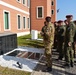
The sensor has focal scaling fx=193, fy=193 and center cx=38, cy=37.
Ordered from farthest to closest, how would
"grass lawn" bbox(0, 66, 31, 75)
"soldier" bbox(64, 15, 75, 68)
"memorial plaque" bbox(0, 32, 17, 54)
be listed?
"memorial plaque" bbox(0, 32, 17, 54)
"soldier" bbox(64, 15, 75, 68)
"grass lawn" bbox(0, 66, 31, 75)

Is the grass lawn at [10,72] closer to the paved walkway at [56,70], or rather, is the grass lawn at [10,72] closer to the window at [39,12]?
the paved walkway at [56,70]

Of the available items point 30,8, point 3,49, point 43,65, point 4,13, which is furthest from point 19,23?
point 43,65

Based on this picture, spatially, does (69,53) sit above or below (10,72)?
above

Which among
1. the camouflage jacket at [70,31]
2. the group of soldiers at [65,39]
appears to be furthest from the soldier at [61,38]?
the camouflage jacket at [70,31]

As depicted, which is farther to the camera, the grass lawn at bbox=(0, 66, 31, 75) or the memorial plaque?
the memorial plaque

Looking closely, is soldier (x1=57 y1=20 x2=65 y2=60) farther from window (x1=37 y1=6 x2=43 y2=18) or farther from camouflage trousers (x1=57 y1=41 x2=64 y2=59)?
window (x1=37 y1=6 x2=43 y2=18)

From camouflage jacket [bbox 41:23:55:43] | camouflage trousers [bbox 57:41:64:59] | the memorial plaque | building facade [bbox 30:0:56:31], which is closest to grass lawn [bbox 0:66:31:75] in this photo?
camouflage jacket [bbox 41:23:55:43]

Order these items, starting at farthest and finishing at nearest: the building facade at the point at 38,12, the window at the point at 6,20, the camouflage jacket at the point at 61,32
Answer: the building facade at the point at 38,12, the window at the point at 6,20, the camouflage jacket at the point at 61,32

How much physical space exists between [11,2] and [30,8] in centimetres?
1192

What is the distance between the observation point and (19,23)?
83.0ft

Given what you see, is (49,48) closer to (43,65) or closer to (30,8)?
(43,65)

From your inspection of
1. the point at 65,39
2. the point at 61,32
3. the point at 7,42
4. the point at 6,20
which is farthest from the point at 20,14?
the point at 65,39

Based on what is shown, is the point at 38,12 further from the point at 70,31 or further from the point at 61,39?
the point at 70,31

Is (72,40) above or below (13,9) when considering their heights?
below
